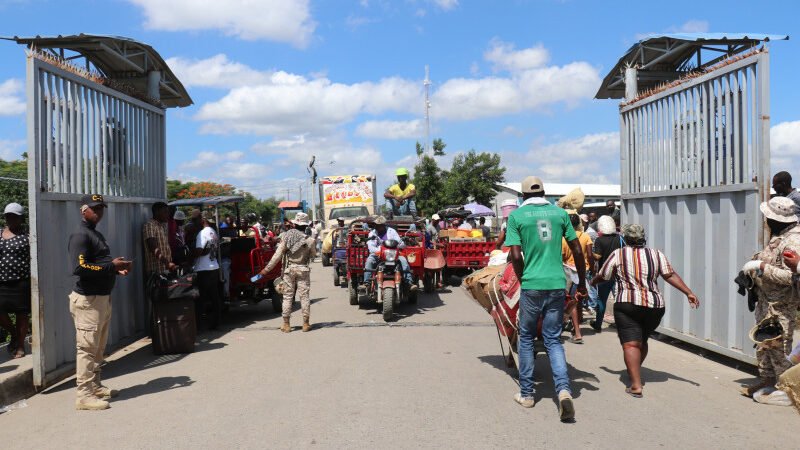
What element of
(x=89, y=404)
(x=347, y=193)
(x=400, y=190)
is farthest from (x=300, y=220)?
(x=347, y=193)

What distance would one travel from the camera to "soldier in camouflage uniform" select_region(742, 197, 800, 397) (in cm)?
550

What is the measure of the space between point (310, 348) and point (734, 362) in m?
5.40

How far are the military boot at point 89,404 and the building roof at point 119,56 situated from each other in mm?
4555

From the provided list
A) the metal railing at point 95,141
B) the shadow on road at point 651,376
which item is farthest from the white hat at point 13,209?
the shadow on road at point 651,376

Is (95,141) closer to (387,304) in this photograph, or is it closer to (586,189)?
(387,304)

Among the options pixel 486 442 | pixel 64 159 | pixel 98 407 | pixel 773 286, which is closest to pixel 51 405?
pixel 98 407

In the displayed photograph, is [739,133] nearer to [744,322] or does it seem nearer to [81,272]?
[744,322]

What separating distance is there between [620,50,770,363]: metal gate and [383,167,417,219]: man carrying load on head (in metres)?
6.37

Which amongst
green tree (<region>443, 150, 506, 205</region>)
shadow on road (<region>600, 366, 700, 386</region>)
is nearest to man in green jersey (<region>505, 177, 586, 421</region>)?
shadow on road (<region>600, 366, 700, 386</region>)

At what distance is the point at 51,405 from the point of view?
6.23m

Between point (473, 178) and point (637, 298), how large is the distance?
34.8m

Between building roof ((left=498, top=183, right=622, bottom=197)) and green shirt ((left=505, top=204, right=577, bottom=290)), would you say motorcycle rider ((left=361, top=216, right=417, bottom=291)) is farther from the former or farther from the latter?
building roof ((left=498, top=183, right=622, bottom=197))

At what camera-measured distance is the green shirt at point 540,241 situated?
5672 millimetres

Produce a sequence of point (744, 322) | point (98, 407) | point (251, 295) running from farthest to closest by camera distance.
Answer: point (251, 295)
point (744, 322)
point (98, 407)
